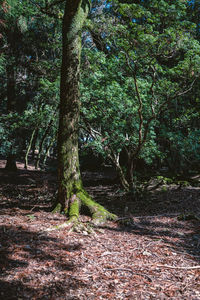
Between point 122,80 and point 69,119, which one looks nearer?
point 69,119

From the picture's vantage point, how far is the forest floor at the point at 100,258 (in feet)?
8.85

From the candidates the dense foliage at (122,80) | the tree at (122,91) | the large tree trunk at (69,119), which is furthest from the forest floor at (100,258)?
the tree at (122,91)

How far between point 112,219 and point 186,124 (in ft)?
24.0

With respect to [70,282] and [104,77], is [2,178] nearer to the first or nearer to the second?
[104,77]

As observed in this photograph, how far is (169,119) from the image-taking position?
37.2ft

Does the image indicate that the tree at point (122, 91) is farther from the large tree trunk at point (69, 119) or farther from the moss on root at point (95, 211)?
the moss on root at point (95, 211)

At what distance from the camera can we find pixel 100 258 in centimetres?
357

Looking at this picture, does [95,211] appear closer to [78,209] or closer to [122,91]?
[78,209]

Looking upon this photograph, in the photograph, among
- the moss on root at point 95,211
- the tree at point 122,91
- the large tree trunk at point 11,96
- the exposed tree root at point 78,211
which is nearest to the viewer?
the exposed tree root at point 78,211

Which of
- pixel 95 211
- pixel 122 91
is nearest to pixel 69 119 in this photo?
pixel 95 211

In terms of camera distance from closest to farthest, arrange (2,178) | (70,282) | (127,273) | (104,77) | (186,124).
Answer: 1. (70,282)
2. (127,273)
3. (104,77)
4. (186,124)
5. (2,178)

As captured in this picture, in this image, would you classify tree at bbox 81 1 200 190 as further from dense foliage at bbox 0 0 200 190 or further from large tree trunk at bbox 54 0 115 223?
large tree trunk at bbox 54 0 115 223

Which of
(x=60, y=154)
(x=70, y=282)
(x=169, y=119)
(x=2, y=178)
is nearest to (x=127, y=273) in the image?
(x=70, y=282)

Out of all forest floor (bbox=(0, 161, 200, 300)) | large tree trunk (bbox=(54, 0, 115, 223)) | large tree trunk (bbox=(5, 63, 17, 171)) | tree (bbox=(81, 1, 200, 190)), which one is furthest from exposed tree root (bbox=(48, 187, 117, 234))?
large tree trunk (bbox=(5, 63, 17, 171))
